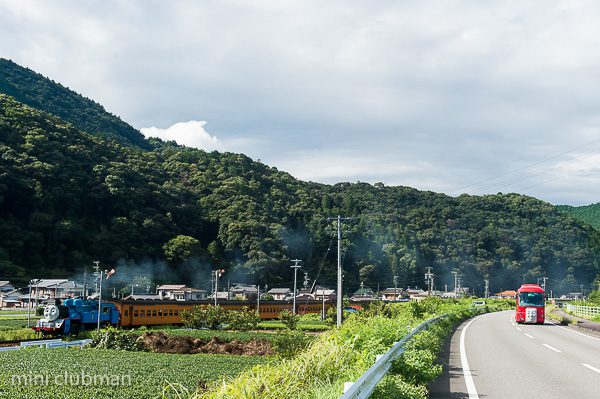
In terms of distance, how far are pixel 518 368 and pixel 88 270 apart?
72.9 meters

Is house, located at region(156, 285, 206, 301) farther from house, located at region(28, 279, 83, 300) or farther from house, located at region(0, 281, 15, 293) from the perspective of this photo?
house, located at region(0, 281, 15, 293)

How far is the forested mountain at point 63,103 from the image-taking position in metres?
168

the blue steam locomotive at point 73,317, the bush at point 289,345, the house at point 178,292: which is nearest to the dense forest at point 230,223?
the house at point 178,292

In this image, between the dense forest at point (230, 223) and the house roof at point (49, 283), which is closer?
the house roof at point (49, 283)

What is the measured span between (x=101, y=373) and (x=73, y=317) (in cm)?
2135

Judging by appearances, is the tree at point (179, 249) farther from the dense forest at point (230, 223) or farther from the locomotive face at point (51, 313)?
the locomotive face at point (51, 313)

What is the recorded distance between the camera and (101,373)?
16.3 meters

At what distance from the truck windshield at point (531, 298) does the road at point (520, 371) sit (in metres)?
13.9

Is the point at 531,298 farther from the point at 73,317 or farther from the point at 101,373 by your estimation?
the point at 73,317

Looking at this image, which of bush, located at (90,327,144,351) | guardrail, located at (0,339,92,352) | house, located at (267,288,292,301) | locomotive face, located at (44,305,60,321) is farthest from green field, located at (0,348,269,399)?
house, located at (267,288,292,301)

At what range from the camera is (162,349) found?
26.0m

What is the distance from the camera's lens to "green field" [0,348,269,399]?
13008mm

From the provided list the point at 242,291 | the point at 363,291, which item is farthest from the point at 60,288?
the point at 363,291

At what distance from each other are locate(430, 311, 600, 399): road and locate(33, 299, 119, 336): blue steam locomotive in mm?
25591
